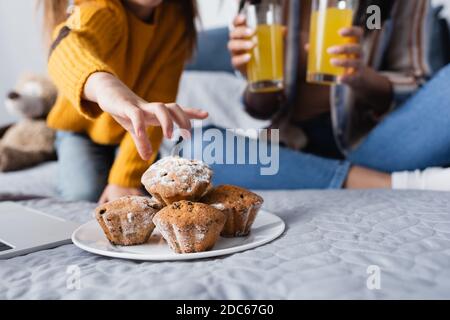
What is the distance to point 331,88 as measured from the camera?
1.45 meters

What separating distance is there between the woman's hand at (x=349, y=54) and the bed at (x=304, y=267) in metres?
0.46

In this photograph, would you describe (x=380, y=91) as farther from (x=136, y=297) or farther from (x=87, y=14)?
(x=136, y=297)

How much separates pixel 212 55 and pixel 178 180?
48.1 inches

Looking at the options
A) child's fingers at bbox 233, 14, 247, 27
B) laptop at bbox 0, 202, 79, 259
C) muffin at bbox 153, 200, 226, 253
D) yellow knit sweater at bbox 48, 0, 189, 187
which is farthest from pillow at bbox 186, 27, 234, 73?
muffin at bbox 153, 200, 226, 253

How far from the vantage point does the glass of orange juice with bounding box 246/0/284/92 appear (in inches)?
46.0

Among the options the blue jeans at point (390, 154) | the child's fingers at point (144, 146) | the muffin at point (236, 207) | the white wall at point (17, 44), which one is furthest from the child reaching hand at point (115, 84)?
the white wall at point (17, 44)

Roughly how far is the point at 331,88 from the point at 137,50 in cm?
63

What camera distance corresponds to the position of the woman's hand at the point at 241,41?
119cm

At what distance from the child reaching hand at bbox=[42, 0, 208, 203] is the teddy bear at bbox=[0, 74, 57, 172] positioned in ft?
0.83

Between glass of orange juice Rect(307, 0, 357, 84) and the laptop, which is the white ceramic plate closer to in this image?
the laptop

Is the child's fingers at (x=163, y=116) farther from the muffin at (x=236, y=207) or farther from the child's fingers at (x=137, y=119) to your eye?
the muffin at (x=236, y=207)

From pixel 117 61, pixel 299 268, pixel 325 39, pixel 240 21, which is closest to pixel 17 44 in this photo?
pixel 117 61

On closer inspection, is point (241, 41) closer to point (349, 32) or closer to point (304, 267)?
point (349, 32)

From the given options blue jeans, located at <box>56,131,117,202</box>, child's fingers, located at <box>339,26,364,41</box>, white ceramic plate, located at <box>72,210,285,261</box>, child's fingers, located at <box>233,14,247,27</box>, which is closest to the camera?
white ceramic plate, located at <box>72,210,285,261</box>
